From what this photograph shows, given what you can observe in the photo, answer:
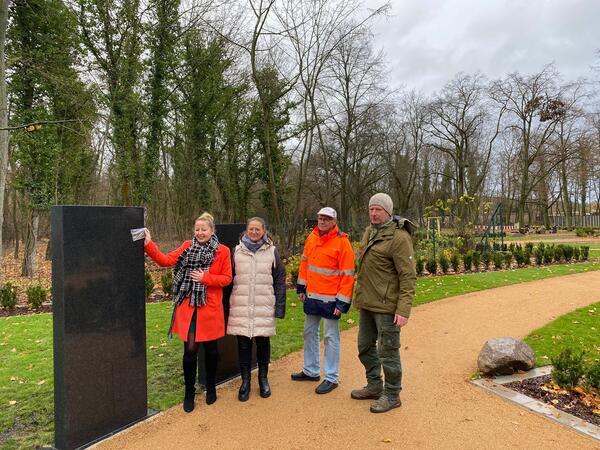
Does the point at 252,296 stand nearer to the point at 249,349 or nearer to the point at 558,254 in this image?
the point at 249,349

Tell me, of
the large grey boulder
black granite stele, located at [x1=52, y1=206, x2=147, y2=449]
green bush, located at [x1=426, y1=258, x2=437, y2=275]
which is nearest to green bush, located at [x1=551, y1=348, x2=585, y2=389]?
the large grey boulder

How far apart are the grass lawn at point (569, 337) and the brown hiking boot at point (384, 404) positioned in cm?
232

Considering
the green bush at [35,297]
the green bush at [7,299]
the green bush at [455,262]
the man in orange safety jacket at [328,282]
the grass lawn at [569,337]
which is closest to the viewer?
the man in orange safety jacket at [328,282]

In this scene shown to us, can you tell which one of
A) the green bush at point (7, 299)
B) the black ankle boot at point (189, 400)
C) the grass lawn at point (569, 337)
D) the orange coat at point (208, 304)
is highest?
the orange coat at point (208, 304)

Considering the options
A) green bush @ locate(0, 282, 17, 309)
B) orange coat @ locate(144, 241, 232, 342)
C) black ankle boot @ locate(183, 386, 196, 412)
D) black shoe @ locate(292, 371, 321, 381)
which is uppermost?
orange coat @ locate(144, 241, 232, 342)

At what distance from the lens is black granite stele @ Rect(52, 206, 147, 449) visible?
3.21 m

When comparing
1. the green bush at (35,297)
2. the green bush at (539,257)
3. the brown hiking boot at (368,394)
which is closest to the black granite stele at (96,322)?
the brown hiking boot at (368,394)

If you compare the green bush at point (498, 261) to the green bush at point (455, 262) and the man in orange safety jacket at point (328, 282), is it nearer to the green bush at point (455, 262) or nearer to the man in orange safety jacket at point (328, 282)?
the green bush at point (455, 262)

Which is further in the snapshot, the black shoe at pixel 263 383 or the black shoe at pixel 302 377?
the black shoe at pixel 302 377

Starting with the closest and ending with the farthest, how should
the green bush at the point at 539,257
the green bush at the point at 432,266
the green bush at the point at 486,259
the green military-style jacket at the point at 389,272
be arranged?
the green military-style jacket at the point at 389,272 → the green bush at the point at 432,266 → the green bush at the point at 486,259 → the green bush at the point at 539,257

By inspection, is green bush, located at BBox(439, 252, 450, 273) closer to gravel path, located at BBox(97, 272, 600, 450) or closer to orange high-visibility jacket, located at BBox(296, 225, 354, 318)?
gravel path, located at BBox(97, 272, 600, 450)

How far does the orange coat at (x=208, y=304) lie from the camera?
3801mm

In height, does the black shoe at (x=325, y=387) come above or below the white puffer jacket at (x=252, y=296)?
below

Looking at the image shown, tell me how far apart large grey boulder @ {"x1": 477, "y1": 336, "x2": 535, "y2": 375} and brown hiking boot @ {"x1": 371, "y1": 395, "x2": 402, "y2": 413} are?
4.60ft
